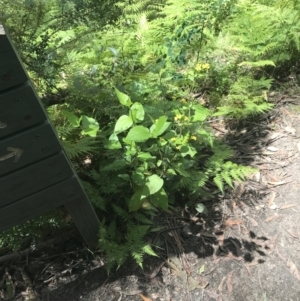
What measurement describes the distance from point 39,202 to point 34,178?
0.64ft

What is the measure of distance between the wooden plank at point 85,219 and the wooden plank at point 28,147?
1.57ft

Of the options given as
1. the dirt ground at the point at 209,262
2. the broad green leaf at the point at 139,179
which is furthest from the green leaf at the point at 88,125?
the dirt ground at the point at 209,262

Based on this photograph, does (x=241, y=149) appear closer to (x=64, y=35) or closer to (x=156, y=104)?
(x=156, y=104)

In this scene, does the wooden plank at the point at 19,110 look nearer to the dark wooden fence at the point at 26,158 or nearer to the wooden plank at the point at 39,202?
the dark wooden fence at the point at 26,158

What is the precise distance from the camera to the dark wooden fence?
5.06ft

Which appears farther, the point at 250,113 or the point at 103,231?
the point at 250,113

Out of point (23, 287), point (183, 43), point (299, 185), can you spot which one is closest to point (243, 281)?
point (299, 185)

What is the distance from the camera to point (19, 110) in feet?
5.25

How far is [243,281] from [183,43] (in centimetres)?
239

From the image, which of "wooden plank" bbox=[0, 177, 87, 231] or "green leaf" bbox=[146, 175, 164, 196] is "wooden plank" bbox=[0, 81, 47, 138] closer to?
"wooden plank" bbox=[0, 177, 87, 231]

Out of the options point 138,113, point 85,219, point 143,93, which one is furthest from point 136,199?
Result: point 143,93

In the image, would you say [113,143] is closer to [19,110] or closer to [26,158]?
[26,158]

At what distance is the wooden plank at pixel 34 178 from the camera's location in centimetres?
181

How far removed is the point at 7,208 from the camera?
6.29 feet
